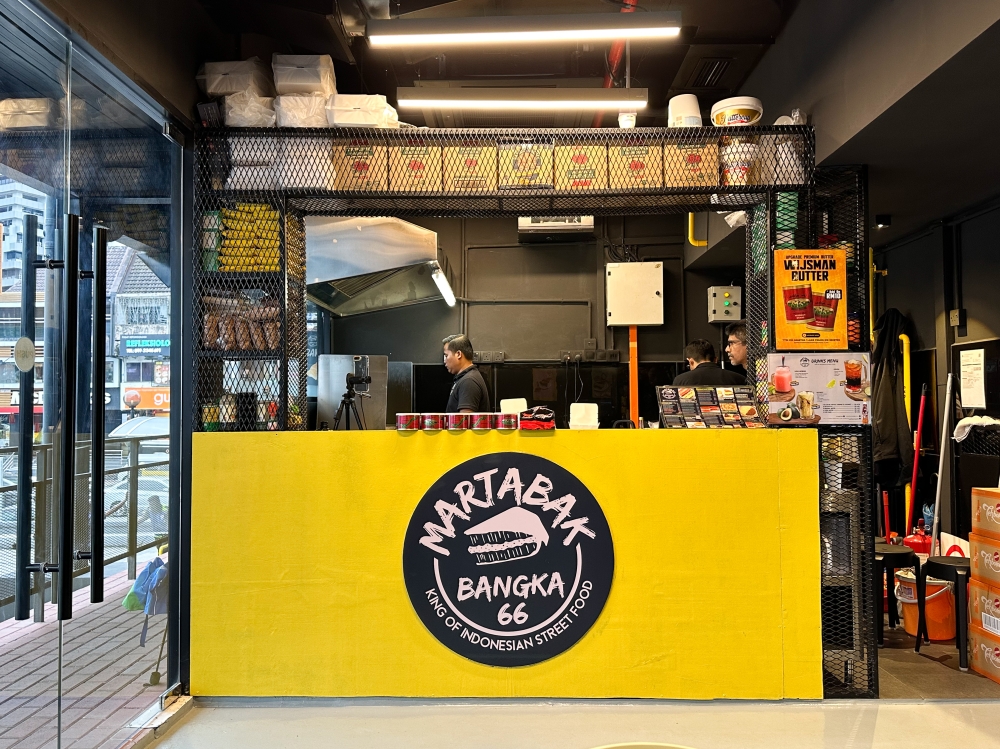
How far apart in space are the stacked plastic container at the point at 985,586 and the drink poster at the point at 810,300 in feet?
3.84

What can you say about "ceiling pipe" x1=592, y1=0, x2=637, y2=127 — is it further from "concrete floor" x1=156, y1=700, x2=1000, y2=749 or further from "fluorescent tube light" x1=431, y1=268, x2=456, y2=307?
"concrete floor" x1=156, y1=700, x2=1000, y2=749

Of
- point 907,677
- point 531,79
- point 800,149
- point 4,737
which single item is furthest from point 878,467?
point 4,737

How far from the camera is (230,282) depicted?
3.34 meters

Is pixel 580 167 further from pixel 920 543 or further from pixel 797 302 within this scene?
pixel 920 543

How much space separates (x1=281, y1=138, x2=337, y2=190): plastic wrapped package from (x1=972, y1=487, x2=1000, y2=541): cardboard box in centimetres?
341

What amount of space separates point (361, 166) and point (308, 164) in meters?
0.24

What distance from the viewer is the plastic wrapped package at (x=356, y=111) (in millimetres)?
3365

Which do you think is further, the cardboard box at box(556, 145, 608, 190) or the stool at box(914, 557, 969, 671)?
the stool at box(914, 557, 969, 671)

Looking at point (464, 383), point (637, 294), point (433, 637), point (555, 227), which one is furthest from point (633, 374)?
point (433, 637)

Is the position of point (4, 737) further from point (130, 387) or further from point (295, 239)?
point (295, 239)

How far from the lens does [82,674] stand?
2594mm

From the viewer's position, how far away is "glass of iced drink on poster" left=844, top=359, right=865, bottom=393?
10.7 ft

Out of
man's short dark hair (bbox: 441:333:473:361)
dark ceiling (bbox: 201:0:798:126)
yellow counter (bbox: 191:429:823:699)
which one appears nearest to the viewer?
yellow counter (bbox: 191:429:823:699)

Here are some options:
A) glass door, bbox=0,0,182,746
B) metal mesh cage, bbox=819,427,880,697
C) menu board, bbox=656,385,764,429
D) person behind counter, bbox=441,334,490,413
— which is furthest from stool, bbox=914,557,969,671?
glass door, bbox=0,0,182,746
